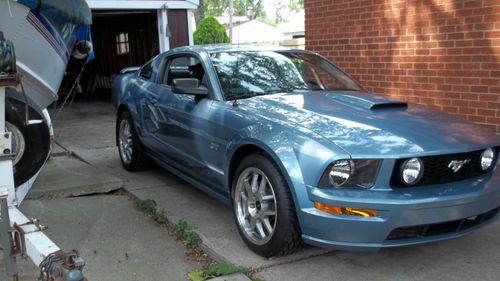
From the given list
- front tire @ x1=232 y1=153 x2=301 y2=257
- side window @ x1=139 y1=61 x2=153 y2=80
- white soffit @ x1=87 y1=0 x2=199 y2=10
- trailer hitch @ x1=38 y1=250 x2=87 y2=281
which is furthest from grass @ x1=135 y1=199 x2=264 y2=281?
white soffit @ x1=87 y1=0 x2=199 y2=10

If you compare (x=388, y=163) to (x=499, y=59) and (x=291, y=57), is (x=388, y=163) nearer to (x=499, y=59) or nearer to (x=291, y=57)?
(x=291, y=57)

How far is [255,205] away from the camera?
3.78 meters

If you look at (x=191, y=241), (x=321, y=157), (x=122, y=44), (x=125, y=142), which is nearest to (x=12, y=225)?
(x=191, y=241)

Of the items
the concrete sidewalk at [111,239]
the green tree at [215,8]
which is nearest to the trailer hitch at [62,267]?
the concrete sidewalk at [111,239]

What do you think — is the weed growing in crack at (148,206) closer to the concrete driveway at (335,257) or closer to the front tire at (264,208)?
the concrete driveway at (335,257)

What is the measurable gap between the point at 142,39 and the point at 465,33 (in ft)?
36.9

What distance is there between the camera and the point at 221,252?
3848 millimetres

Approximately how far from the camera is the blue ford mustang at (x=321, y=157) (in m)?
3.14

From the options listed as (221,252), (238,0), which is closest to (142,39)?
(221,252)

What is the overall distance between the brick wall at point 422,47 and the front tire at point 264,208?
2.91 m

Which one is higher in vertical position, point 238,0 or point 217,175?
point 238,0

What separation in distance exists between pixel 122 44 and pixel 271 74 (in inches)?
514

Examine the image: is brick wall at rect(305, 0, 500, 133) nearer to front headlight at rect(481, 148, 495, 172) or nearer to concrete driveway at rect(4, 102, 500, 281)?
concrete driveway at rect(4, 102, 500, 281)

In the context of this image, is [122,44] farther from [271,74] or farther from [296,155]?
[296,155]
